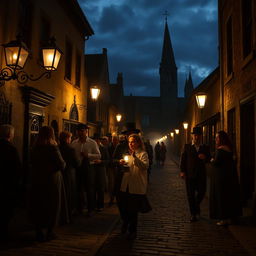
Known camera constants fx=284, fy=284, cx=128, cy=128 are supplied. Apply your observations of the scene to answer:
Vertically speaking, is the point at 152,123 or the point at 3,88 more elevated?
the point at 152,123

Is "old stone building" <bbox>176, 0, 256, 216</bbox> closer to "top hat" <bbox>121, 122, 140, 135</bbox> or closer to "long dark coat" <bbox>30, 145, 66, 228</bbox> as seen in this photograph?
"top hat" <bbox>121, 122, 140, 135</bbox>

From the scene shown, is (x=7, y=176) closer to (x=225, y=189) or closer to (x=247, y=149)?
(x=225, y=189)

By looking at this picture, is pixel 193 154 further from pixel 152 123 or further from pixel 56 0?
pixel 152 123

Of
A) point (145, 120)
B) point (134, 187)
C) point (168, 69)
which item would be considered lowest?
point (134, 187)

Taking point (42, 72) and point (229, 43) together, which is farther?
point (229, 43)

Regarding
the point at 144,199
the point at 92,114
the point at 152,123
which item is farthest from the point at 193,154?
the point at 152,123

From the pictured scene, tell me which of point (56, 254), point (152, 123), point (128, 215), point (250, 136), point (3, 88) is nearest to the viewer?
point (56, 254)

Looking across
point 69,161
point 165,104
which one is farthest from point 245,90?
point 165,104

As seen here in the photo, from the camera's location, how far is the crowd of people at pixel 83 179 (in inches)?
186

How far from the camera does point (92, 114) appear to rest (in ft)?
72.1

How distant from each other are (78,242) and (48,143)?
1.72 meters

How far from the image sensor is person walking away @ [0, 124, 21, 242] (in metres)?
4.80

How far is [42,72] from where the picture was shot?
9.53 metres

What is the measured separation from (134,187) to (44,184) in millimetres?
1523
